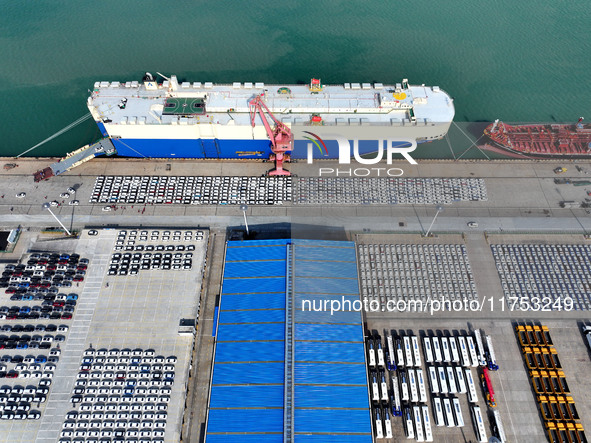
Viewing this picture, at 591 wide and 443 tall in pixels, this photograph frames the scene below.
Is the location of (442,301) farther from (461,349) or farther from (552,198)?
(552,198)

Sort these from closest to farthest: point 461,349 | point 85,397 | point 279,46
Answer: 1. point 85,397
2. point 461,349
3. point 279,46

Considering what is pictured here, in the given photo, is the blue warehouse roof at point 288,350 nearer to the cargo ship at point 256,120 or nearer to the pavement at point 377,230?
the pavement at point 377,230

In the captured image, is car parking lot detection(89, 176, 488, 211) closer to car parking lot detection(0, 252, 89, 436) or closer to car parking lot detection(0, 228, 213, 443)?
car parking lot detection(0, 228, 213, 443)

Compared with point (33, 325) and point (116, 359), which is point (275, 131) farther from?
point (33, 325)

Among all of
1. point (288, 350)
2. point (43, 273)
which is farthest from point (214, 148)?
point (288, 350)

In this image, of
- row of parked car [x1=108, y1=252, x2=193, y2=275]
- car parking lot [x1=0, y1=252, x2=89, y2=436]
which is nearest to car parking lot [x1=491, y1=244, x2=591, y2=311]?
row of parked car [x1=108, y1=252, x2=193, y2=275]

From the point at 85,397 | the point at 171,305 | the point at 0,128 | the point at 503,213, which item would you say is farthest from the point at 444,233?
the point at 0,128
